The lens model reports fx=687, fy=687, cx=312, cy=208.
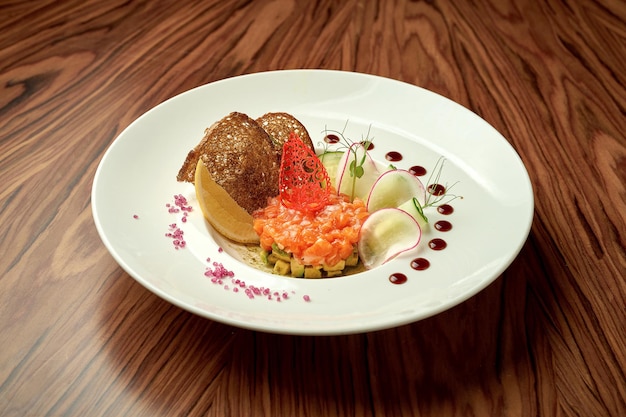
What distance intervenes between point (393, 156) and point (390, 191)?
10.4 inches

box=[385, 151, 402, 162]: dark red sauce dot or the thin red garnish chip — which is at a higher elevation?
the thin red garnish chip

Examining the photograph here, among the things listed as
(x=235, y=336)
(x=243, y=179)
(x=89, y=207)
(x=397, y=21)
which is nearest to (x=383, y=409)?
(x=235, y=336)

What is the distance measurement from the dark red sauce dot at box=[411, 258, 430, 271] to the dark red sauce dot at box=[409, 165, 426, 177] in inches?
17.5

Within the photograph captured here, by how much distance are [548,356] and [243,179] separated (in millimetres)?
961

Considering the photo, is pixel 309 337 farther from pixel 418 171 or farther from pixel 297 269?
pixel 418 171

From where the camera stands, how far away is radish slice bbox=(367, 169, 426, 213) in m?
1.96

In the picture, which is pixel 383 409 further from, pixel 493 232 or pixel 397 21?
pixel 397 21

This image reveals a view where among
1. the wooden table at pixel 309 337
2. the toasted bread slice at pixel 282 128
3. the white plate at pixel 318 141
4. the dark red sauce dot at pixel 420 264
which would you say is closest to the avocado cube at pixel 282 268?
the white plate at pixel 318 141

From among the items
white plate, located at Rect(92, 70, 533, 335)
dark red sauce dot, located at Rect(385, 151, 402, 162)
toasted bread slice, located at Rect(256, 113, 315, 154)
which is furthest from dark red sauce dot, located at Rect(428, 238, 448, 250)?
toasted bread slice, located at Rect(256, 113, 315, 154)

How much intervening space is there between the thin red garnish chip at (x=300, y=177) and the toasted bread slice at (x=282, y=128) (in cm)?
8

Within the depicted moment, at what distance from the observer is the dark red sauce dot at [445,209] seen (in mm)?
1923

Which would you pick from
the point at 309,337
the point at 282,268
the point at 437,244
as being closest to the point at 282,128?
the point at 282,268

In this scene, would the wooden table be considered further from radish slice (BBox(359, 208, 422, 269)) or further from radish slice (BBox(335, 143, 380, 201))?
radish slice (BBox(335, 143, 380, 201))

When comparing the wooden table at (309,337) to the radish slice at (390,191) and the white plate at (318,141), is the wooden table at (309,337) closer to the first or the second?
the white plate at (318,141)
